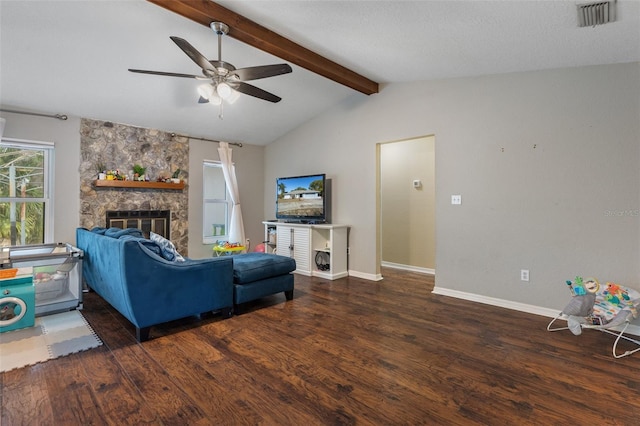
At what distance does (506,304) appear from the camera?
3553 mm

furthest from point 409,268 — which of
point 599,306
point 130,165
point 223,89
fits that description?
point 130,165

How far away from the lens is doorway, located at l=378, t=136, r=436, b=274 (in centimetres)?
537

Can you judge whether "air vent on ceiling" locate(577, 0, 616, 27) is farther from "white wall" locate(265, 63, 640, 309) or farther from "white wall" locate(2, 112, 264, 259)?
"white wall" locate(2, 112, 264, 259)

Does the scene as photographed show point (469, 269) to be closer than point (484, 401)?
No

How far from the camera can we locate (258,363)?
2.29 meters

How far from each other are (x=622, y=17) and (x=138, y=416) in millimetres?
3981

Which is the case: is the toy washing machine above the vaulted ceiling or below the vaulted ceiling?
below

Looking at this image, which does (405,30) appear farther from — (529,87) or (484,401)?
(484,401)

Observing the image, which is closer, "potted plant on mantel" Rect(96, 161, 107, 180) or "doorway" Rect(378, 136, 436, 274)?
"potted plant on mantel" Rect(96, 161, 107, 180)

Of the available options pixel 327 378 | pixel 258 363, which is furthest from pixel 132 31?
pixel 327 378

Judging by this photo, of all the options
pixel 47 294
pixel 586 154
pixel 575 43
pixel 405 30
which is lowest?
pixel 47 294

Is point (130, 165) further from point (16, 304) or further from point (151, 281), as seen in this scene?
point (151, 281)

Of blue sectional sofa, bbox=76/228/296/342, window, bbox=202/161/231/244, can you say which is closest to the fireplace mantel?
window, bbox=202/161/231/244

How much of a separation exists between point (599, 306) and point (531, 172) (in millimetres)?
1414
